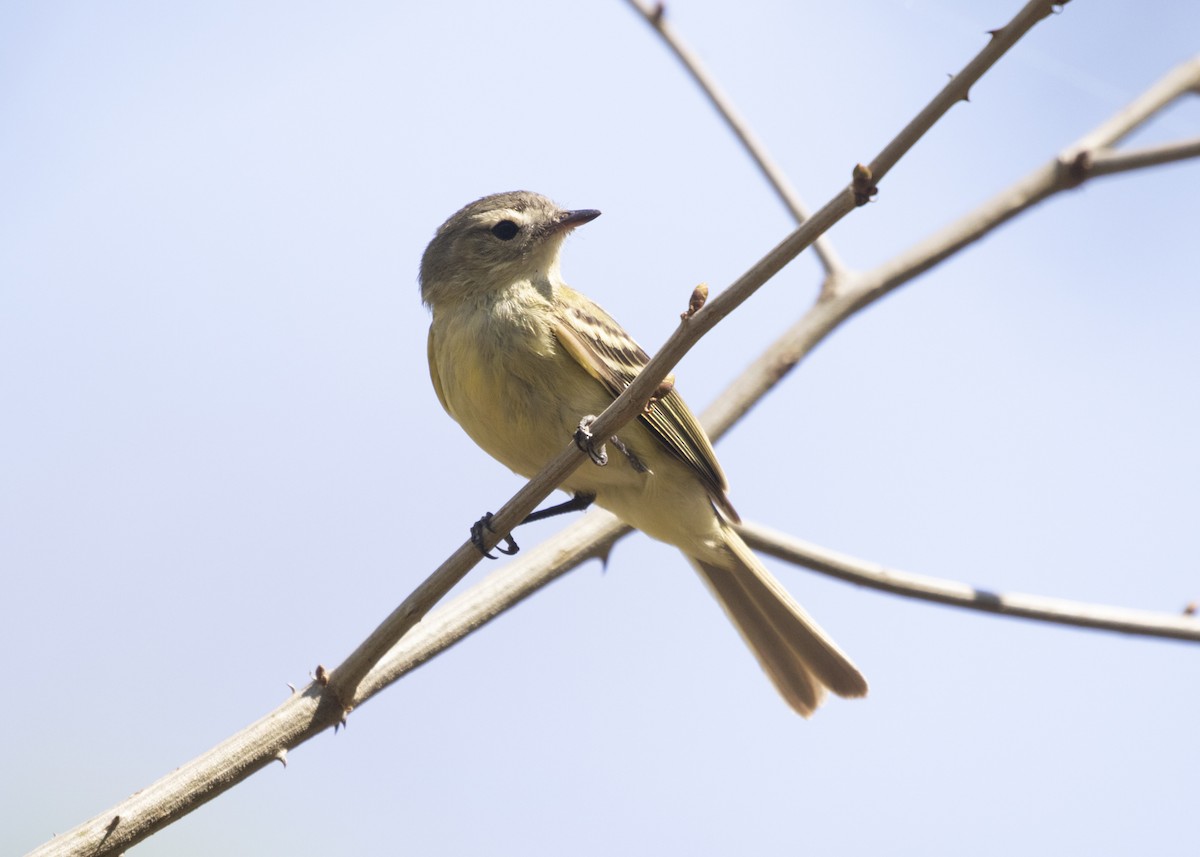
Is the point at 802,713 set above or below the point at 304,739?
above

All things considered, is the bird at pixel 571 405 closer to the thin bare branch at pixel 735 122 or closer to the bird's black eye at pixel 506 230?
the bird's black eye at pixel 506 230

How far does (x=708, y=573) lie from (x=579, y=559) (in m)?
0.99

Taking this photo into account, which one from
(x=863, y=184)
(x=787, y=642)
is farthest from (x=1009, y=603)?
(x=863, y=184)

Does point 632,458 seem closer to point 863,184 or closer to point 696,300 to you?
point 696,300

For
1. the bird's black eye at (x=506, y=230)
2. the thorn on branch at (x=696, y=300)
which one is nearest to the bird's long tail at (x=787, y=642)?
the bird's black eye at (x=506, y=230)

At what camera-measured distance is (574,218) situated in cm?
456

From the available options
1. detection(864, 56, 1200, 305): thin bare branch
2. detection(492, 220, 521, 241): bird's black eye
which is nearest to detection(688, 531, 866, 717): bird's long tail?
detection(864, 56, 1200, 305): thin bare branch

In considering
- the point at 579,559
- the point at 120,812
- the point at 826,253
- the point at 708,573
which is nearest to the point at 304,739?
the point at 120,812

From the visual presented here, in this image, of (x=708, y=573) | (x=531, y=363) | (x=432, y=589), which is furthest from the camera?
(x=708, y=573)

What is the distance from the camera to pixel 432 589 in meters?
2.80

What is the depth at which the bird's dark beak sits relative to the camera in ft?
14.9

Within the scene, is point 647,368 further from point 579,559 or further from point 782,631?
point 782,631

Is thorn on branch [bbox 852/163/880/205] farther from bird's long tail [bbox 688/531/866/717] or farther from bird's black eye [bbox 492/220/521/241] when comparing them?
bird's black eye [bbox 492/220/521/241]

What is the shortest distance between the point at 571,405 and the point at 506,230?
1139mm
